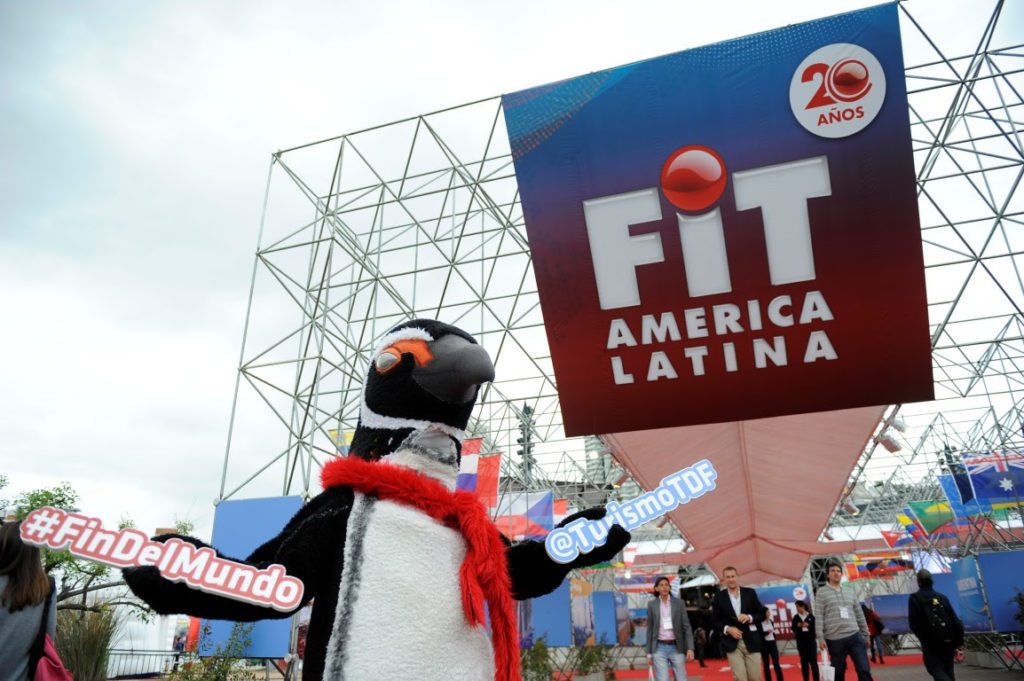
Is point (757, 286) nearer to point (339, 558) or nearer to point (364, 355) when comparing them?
point (339, 558)

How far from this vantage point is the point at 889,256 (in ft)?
16.4

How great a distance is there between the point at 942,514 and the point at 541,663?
13.4 meters

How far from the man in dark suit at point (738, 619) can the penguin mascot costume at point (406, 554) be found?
152 inches

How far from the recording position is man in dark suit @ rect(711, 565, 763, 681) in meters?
5.55

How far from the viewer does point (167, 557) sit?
68.0 inches

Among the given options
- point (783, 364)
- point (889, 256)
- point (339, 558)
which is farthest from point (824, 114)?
point (339, 558)

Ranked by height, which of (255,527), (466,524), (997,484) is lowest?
(466,524)

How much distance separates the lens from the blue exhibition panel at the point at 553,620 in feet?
27.9

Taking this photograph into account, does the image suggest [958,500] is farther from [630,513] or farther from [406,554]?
[406,554]

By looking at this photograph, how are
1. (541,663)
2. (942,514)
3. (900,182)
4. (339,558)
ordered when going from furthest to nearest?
(942,514)
(541,663)
(900,182)
(339,558)

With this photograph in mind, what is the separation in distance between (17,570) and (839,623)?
503 centimetres

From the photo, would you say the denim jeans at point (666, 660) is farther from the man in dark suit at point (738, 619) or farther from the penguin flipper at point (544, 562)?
the penguin flipper at point (544, 562)

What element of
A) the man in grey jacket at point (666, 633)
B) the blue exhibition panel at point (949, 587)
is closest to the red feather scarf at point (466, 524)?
the man in grey jacket at point (666, 633)

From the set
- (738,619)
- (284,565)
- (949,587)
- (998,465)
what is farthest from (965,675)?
(284,565)
